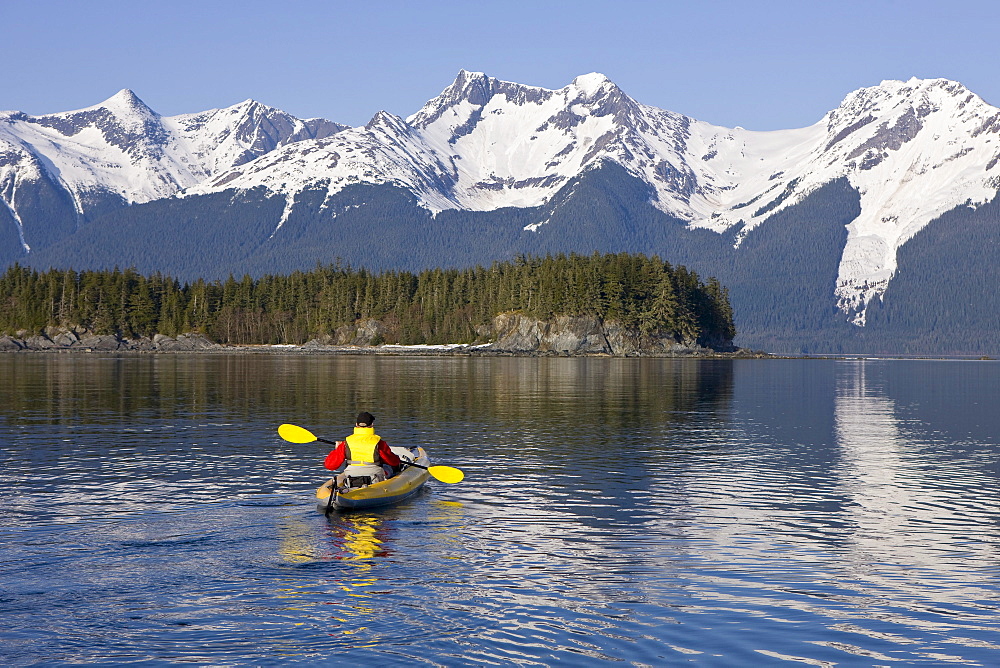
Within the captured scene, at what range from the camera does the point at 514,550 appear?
29734mm

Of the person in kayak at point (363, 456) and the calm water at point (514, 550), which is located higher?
the person in kayak at point (363, 456)

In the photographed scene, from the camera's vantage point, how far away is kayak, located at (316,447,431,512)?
34366mm

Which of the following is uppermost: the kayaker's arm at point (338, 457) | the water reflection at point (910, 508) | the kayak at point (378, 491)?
the kayaker's arm at point (338, 457)

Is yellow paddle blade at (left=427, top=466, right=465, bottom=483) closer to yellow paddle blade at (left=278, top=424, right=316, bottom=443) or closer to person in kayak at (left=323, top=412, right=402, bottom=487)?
person in kayak at (left=323, top=412, right=402, bottom=487)

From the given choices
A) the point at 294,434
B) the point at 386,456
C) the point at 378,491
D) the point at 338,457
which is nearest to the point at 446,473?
the point at 386,456

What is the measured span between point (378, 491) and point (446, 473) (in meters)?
3.80

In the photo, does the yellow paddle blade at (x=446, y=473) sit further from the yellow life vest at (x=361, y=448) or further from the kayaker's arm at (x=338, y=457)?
the kayaker's arm at (x=338, y=457)

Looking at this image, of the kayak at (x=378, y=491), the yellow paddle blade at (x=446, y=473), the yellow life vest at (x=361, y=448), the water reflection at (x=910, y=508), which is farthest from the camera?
the yellow paddle blade at (x=446, y=473)

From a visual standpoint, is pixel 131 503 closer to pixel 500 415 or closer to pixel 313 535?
pixel 313 535

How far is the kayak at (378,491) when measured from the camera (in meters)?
34.4

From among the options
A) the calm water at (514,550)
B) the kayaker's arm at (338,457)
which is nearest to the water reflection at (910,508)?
the calm water at (514,550)

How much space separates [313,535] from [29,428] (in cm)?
3683

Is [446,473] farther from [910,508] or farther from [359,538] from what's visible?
[910,508]

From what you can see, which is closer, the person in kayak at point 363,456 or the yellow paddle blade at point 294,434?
the person in kayak at point 363,456
